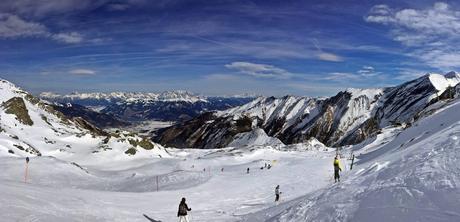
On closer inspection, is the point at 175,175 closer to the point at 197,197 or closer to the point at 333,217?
the point at 197,197

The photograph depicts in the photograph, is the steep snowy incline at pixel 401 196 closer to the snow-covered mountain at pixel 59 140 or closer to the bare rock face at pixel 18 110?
the snow-covered mountain at pixel 59 140

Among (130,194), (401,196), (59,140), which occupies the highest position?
(59,140)

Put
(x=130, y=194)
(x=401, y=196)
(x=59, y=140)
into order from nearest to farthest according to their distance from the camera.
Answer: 1. (x=401, y=196)
2. (x=130, y=194)
3. (x=59, y=140)

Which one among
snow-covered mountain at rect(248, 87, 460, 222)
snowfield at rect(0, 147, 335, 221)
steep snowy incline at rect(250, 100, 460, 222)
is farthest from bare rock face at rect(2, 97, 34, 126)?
steep snowy incline at rect(250, 100, 460, 222)

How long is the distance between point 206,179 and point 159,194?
11.4 meters

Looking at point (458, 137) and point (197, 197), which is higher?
point (458, 137)

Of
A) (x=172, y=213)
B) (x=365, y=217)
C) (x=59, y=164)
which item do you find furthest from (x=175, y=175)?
(x=365, y=217)

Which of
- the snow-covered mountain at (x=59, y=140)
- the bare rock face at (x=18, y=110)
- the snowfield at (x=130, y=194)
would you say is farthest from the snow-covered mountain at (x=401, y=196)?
the bare rock face at (x=18, y=110)

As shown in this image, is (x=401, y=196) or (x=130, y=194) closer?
(x=401, y=196)

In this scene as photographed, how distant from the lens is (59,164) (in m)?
56.0

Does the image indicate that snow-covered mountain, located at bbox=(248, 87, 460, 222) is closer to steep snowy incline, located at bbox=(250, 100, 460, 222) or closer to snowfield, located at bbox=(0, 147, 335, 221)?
steep snowy incline, located at bbox=(250, 100, 460, 222)

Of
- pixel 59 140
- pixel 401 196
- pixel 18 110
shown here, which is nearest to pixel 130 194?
pixel 401 196

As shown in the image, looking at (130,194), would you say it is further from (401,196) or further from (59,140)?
(59,140)

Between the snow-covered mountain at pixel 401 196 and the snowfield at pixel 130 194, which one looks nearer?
the snow-covered mountain at pixel 401 196
